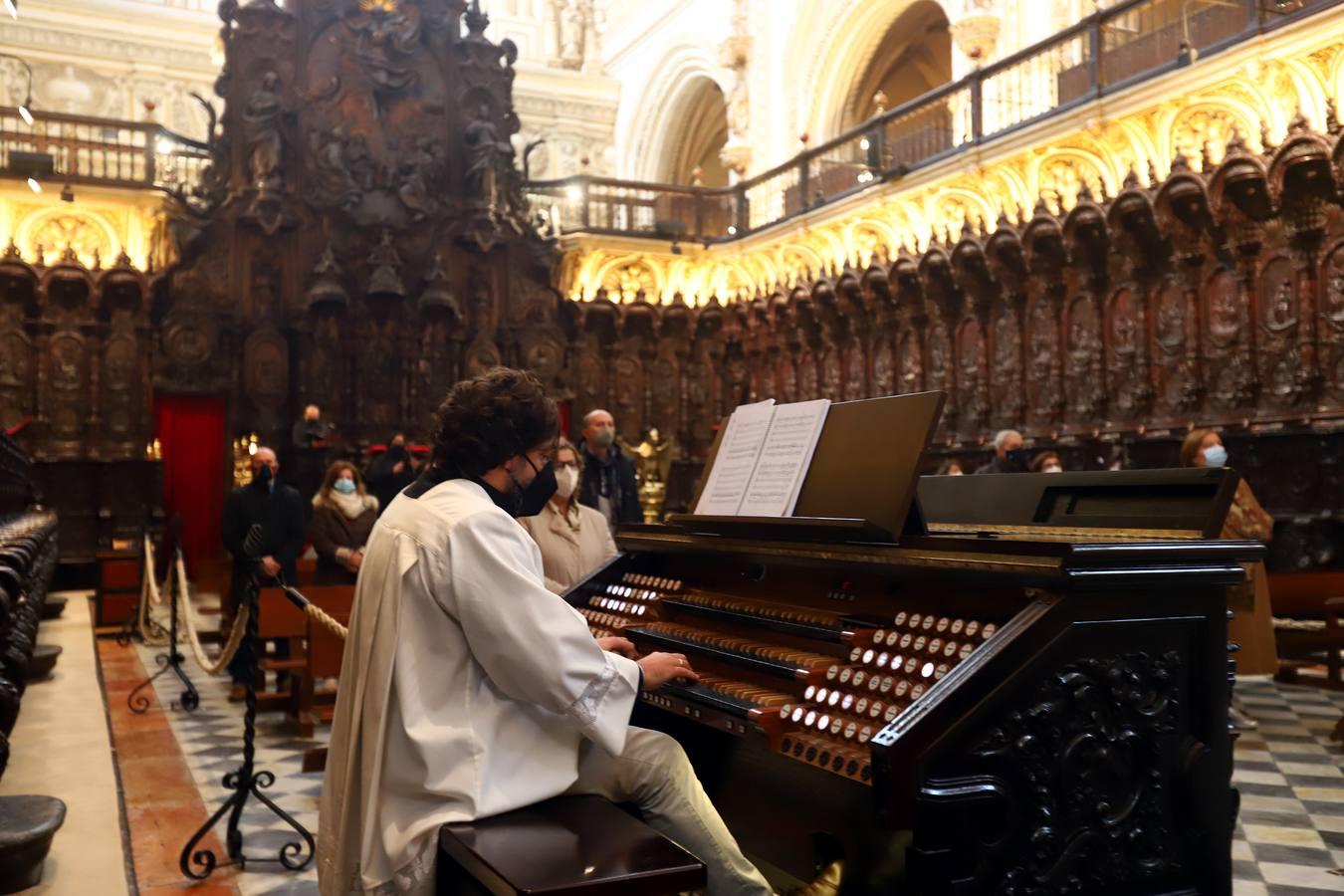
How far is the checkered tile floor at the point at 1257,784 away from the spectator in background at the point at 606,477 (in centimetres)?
218

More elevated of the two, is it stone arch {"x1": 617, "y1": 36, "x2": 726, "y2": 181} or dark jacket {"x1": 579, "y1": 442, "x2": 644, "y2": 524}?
stone arch {"x1": 617, "y1": 36, "x2": 726, "y2": 181}

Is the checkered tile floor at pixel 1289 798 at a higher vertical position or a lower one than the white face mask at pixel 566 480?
lower

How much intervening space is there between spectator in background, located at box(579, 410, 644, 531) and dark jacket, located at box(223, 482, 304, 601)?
2065 mm

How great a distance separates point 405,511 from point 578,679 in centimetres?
54

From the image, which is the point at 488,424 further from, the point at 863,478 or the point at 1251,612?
the point at 1251,612

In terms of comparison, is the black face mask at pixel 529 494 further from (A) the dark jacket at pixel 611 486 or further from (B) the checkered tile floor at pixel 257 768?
(A) the dark jacket at pixel 611 486

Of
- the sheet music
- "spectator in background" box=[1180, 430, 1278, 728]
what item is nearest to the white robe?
the sheet music

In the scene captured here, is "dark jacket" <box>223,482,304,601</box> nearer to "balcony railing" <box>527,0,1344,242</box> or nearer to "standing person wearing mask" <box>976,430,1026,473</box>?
"standing person wearing mask" <box>976,430,1026,473</box>

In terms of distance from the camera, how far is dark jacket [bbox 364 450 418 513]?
404 inches

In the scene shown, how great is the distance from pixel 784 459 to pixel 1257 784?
321 centimetres

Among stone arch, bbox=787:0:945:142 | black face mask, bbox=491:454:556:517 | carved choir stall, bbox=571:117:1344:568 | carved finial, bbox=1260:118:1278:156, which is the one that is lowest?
black face mask, bbox=491:454:556:517

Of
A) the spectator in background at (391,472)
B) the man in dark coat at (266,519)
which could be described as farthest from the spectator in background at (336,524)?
the spectator in background at (391,472)

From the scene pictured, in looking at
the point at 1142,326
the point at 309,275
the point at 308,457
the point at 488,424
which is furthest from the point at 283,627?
the point at 309,275

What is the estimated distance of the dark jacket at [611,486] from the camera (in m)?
7.57
